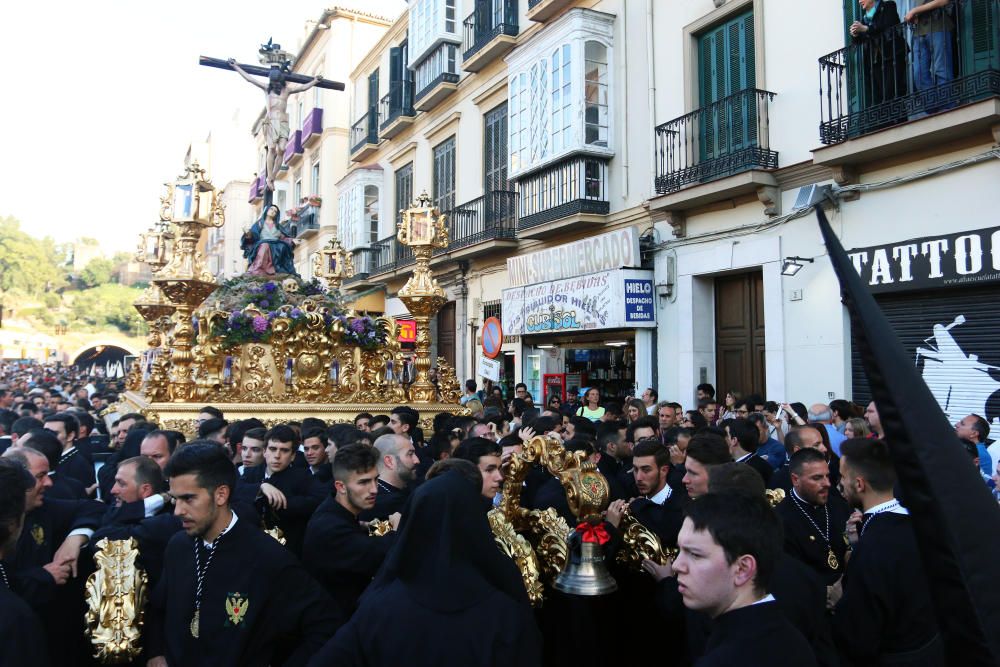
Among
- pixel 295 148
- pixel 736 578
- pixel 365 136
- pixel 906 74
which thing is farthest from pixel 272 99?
pixel 295 148

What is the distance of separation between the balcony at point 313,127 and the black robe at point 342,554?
29.8 metres

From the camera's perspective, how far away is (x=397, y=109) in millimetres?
24109

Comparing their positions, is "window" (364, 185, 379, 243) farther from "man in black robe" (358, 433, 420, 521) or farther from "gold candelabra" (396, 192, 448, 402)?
"man in black robe" (358, 433, 420, 521)

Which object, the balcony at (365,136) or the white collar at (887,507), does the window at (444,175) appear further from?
the white collar at (887,507)

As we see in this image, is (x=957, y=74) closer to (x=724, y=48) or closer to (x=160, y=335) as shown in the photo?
(x=724, y=48)

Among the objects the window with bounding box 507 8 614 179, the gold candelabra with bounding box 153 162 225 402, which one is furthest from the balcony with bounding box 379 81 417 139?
the gold candelabra with bounding box 153 162 225 402

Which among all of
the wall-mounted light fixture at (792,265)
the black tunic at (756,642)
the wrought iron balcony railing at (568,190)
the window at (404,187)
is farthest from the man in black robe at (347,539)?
the window at (404,187)

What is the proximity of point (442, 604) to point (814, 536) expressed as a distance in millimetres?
2570

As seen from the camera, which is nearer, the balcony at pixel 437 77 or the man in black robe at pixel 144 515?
the man in black robe at pixel 144 515

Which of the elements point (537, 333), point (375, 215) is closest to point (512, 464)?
point (537, 333)

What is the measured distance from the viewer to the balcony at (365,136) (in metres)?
26.2

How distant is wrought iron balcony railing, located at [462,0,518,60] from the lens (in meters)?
17.7

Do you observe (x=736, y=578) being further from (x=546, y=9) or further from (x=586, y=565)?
(x=546, y=9)

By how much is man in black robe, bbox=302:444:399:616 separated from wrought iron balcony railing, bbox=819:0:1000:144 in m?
8.29
